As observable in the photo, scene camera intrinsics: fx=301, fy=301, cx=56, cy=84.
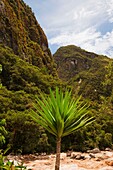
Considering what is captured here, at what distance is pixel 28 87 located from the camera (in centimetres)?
2816

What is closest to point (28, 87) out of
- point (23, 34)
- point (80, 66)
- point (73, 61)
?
point (23, 34)

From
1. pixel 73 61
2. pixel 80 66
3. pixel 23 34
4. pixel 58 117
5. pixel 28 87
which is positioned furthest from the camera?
pixel 73 61

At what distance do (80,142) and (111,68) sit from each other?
→ 1092cm

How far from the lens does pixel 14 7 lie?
4878cm

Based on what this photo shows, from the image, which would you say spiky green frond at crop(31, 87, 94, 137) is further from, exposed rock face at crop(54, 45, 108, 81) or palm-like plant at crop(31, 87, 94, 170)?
exposed rock face at crop(54, 45, 108, 81)

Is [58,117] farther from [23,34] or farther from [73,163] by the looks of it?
[23,34]

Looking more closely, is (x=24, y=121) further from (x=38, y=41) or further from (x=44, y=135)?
(x=38, y=41)

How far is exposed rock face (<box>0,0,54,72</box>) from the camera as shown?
1626 inches

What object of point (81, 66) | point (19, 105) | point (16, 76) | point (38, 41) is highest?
point (81, 66)

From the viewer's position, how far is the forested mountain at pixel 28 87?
790 inches

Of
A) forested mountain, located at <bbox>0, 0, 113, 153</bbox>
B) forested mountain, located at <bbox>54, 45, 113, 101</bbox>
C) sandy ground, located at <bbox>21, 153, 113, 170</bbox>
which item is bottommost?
sandy ground, located at <bbox>21, 153, 113, 170</bbox>

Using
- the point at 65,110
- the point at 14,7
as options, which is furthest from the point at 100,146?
the point at 14,7

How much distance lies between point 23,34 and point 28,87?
20.8 metres

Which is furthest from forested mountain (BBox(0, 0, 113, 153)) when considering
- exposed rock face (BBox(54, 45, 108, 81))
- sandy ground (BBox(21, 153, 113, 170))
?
exposed rock face (BBox(54, 45, 108, 81))
